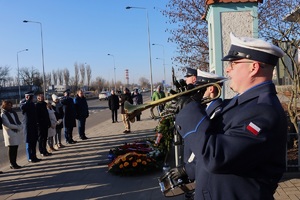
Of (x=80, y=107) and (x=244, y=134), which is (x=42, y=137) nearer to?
(x=80, y=107)

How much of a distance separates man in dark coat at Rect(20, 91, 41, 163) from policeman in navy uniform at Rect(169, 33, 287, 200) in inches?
297

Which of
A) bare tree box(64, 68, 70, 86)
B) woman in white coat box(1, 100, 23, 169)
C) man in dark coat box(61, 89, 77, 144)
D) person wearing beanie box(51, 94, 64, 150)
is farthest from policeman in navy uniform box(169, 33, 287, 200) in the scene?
bare tree box(64, 68, 70, 86)

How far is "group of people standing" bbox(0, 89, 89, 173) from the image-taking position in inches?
318

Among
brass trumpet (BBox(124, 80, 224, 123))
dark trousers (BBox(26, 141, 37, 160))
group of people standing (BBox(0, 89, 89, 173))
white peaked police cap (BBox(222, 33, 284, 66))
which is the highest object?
white peaked police cap (BBox(222, 33, 284, 66))

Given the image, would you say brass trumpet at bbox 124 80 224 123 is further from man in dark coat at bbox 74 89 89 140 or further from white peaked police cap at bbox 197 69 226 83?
man in dark coat at bbox 74 89 89 140

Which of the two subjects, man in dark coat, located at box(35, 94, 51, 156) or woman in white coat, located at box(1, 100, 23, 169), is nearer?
woman in white coat, located at box(1, 100, 23, 169)

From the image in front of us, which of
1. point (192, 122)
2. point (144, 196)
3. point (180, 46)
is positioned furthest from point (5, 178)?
point (180, 46)

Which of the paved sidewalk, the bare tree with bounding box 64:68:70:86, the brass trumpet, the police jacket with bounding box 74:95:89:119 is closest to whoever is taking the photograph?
the brass trumpet

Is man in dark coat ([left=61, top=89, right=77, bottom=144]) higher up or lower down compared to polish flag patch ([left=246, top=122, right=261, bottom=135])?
lower down

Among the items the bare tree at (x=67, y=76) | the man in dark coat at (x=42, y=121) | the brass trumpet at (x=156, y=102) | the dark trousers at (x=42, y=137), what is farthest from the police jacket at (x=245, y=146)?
the bare tree at (x=67, y=76)

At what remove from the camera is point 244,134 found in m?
1.64

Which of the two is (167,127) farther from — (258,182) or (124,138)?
(258,182)

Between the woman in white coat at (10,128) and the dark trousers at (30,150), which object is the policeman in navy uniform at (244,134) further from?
the dark trousers at (30,150)

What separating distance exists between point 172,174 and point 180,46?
11886mm
